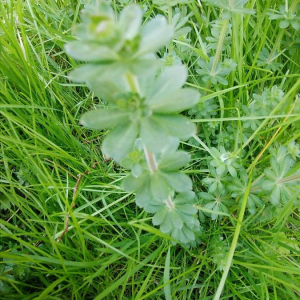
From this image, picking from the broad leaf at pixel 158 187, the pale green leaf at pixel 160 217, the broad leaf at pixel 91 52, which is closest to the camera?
the broad leaf at pixel 91 52

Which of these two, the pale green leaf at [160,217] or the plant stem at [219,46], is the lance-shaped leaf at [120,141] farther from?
the plant stem at [219,46]

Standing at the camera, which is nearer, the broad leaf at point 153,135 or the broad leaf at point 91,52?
the broad leaf at point 91,52

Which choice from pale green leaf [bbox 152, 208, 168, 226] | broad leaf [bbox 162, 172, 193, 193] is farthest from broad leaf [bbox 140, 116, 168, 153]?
pale green leaf [bbox 152, 208, 168, 226]

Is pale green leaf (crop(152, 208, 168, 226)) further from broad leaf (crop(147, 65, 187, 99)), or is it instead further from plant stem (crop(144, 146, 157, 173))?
broad leaf (crop(147, 65, 187, 99))

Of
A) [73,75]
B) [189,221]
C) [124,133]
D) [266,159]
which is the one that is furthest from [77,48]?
[266,159]

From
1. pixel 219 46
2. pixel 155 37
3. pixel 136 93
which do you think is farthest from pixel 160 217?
pixel 219 46

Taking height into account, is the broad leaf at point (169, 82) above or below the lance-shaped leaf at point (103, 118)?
Answer: above

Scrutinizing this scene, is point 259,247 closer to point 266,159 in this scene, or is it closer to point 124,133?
point 266,159

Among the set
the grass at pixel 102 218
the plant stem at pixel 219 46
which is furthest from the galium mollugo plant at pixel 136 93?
the plant stem at pixel 219 46
